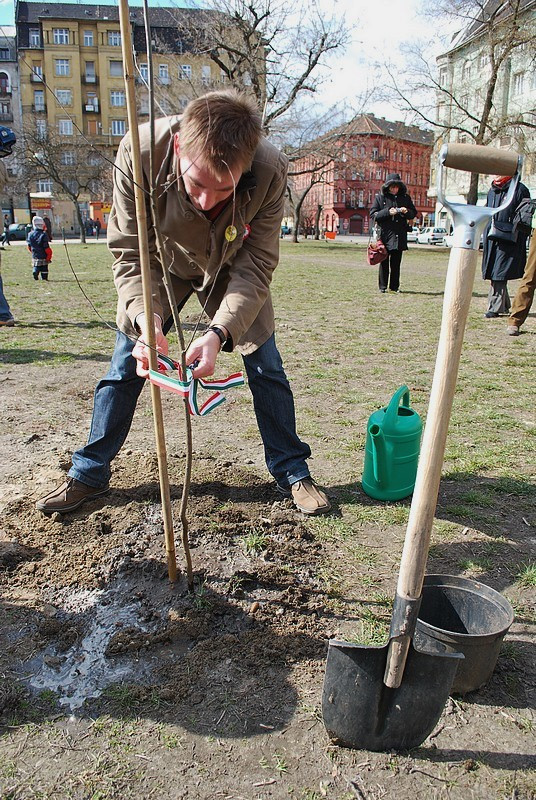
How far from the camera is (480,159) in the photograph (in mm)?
1726

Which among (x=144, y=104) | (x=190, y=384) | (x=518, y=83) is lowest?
(x=190, y=384)

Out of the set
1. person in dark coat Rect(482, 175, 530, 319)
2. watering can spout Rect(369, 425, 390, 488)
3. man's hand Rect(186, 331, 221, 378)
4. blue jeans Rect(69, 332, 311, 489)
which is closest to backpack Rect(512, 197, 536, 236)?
person in dark coat Rect(482, 175, 530, 319)

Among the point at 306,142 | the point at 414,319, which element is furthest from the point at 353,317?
the point at 306,142

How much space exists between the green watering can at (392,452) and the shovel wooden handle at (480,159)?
1.56 metres

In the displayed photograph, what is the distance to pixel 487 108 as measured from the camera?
3281cm

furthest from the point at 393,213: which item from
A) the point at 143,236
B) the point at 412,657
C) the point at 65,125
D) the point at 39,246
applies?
the point at 412,657

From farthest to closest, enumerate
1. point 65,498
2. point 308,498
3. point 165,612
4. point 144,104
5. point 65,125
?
point 65,125
point 308,498
point 65,498
point 165,612
point 144,104

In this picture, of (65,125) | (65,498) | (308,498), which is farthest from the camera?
(65,125)

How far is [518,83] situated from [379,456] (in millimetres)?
45817

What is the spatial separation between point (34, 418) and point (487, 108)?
34660 mm

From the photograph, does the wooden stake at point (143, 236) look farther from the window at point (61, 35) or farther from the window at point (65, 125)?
the window at point (61, 35)

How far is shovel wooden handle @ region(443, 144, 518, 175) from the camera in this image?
171cm

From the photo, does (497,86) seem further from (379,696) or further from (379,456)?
(379,696)

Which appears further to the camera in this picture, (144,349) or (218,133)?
(144,349)
